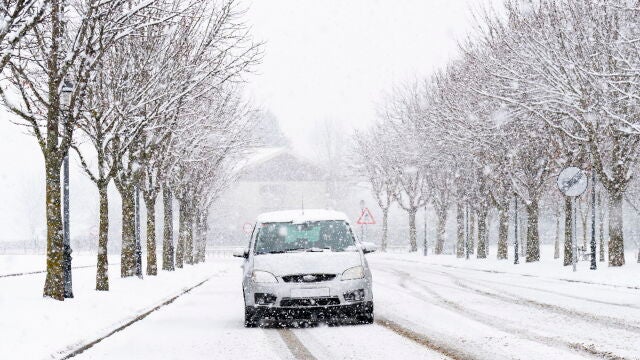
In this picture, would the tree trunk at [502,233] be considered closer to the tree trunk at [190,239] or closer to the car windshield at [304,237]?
the tree trunk at [190,239]

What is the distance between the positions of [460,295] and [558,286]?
12.6 feet

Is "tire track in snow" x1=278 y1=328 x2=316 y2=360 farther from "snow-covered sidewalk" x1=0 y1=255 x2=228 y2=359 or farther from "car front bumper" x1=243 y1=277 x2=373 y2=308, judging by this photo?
"snow-covered sidewalk" x1=0 y1=255 x2=228 y2=359

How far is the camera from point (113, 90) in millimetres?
19078

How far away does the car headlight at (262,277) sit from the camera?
11242mm

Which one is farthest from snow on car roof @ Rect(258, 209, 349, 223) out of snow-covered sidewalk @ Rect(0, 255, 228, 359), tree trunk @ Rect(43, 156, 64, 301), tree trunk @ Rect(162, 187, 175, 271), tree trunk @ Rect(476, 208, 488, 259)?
tree trunk @ Rect(476, 208, 488, 259)

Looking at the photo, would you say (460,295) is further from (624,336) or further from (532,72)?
(532,72)

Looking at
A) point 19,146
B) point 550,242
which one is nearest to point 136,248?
point 550,242

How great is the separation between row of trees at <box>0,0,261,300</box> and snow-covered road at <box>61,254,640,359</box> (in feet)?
13.3

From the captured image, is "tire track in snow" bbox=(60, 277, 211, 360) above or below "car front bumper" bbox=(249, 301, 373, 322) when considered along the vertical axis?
below

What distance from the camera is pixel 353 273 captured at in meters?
11.3

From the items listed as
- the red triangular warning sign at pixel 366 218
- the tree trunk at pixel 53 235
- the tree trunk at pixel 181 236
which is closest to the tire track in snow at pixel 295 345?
the tree trunk at pixel 53 235

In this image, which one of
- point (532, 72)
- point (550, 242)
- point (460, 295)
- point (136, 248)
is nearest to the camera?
point (460, 295)

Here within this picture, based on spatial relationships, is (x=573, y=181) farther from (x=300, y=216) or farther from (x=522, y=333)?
(x=522, y=333)

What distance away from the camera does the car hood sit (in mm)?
11211
